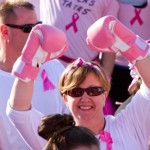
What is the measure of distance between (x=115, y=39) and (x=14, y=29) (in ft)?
3.68

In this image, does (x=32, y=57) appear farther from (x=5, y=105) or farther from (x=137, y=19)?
(x=137, y=19)

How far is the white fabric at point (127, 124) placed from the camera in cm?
335

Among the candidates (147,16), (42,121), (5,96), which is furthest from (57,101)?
(147,16)

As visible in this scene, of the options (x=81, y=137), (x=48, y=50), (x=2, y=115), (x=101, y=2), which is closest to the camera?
(x=81, y=137)

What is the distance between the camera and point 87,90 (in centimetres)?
338

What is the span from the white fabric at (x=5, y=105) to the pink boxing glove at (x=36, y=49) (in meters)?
0.64

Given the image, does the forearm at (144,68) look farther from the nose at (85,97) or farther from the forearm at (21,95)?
the forearm at (21,95)

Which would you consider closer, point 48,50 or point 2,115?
point 48,50

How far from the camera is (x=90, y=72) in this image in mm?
3426

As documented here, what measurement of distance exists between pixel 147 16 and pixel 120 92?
0.64 meters

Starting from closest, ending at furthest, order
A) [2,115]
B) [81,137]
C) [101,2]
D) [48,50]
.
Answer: [81,137]
[48,50]
[2,115]
[101,2]

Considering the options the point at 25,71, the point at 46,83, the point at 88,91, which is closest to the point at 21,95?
the point at 25,71

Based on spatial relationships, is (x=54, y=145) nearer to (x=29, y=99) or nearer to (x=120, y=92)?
(x=29, y=99)

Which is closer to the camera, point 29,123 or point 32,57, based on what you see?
point 32,57
